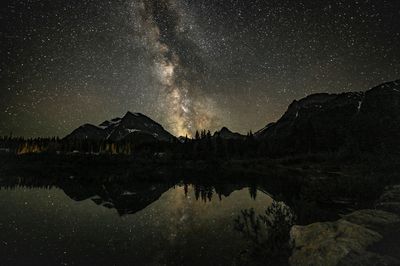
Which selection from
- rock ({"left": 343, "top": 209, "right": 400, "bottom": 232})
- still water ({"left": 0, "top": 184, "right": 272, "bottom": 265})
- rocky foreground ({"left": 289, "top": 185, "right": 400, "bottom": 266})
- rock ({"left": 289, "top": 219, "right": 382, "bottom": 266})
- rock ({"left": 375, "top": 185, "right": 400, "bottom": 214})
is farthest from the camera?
rock ({"left": 375, "top": 185, "right": 400, "bottom": 214})

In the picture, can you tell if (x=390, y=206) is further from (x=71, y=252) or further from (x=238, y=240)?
(x=71, y=252)

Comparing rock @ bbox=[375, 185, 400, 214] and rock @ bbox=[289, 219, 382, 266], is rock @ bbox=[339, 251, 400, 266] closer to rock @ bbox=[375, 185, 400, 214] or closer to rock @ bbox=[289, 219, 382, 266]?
rock @ bbox=[289, 219, 382, 266]

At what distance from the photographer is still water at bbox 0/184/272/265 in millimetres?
12703

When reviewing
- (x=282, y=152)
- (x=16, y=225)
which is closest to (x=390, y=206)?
(x=16, y=225)

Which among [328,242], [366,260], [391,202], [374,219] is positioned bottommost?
[366,260]

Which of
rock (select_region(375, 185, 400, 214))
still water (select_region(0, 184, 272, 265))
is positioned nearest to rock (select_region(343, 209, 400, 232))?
rock (select_region(375, 185, 400, 214))

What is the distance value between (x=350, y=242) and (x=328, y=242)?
0.69 meters

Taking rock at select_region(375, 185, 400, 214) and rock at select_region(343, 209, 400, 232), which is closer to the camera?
rock at select_region(343, 209, 400, 232)

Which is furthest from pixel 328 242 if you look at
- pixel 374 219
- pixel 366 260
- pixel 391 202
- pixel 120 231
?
pixel 120 231

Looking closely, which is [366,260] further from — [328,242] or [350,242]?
[328,242]

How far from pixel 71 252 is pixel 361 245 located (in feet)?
42.6

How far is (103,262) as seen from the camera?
1225cm

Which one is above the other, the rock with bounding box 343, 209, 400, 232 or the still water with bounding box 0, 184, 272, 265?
the rock with bounding box 343, 209, 400, 232

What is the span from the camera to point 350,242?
8.93m
